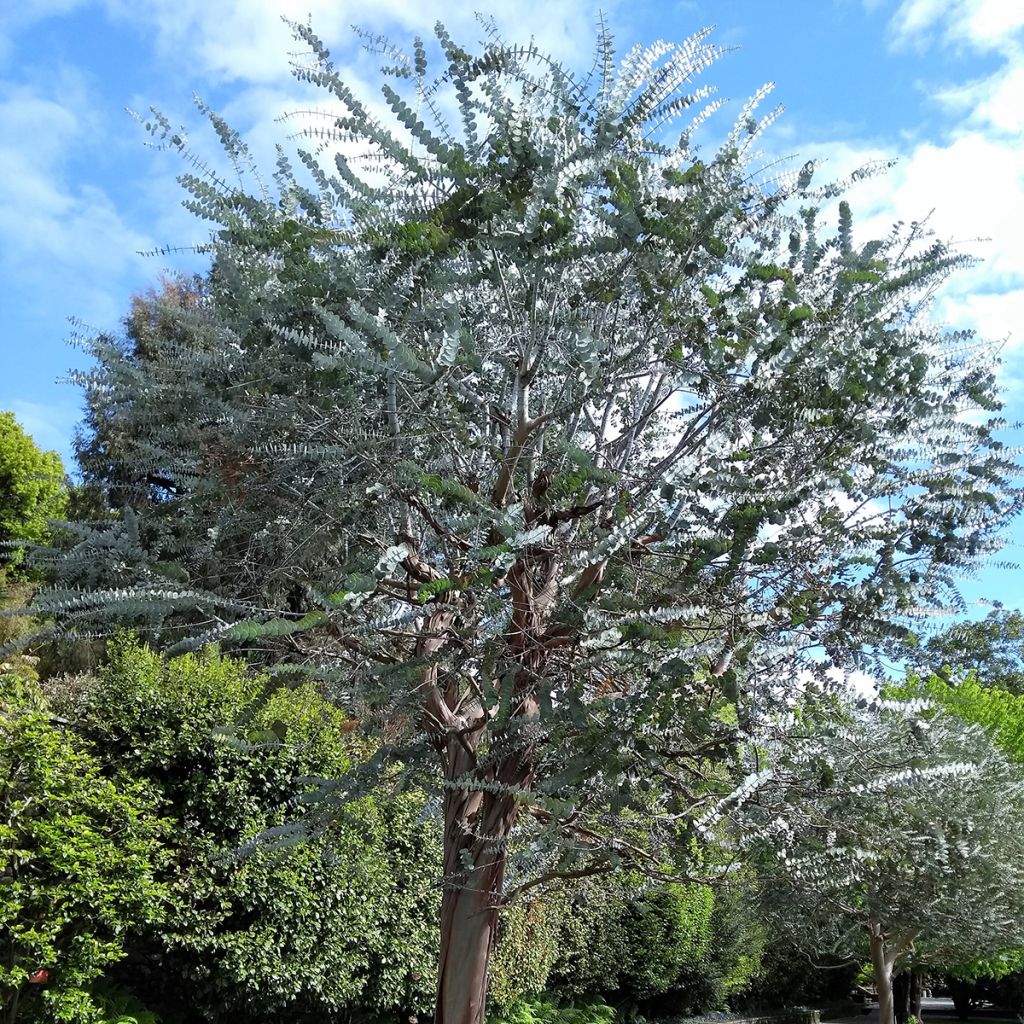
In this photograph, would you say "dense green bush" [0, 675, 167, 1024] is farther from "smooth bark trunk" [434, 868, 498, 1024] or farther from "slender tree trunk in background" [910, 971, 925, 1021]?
"slender tree trunk in background" [910, 971, 925, 1021]

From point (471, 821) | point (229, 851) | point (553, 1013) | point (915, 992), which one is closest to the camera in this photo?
point (471, 821)

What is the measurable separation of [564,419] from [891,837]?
313 cm

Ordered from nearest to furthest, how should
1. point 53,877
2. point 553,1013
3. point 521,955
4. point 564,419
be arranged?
point 564,419, point 53,877, point 521,955, point 553,1013

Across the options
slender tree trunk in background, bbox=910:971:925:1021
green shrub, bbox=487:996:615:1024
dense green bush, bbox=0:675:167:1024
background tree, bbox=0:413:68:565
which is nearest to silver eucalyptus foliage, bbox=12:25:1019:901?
dense green bush, bbox=0:675:167:1024

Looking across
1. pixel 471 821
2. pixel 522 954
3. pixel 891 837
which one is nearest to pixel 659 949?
pixel 522 954

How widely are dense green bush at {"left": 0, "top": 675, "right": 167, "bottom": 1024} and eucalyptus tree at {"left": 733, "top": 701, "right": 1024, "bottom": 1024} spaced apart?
17.8ft

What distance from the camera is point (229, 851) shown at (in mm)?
8992

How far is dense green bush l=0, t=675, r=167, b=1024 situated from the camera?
8109 millimetres

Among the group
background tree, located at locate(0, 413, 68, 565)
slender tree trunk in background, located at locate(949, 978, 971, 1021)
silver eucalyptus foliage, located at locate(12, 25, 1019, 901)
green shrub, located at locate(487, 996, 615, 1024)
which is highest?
background tree, located at locate(0, 413, 68, 565)

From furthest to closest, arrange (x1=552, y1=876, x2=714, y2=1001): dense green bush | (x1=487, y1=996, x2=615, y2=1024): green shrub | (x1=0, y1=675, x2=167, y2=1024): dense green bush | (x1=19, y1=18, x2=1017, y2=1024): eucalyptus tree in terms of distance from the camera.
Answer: (x1=552, y1=876, x2=714, y2=1001): dense green bush → (x1=487, y1=996, x2=615, y2=1024): green shrub → (x1=0, y1=675, x2=167, y2=1024): dense green bush → (x1=19, y1=18, x2=1017, y2=1024): eucalyptus tree

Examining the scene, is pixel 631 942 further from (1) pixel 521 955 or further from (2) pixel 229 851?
(2) pixel 229 851

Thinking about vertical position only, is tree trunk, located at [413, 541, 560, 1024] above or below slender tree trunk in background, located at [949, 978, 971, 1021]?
above

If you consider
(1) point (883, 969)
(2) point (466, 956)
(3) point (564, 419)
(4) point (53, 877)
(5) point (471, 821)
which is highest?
(3) point (564, 419)

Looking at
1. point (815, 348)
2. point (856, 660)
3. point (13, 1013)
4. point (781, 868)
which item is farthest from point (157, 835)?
point (815, 348)
